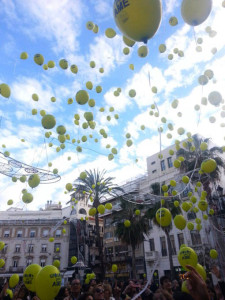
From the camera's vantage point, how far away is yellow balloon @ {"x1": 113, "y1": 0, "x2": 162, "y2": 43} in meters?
2.69

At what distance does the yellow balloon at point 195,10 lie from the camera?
3477mm

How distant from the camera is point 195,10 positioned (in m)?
3.52

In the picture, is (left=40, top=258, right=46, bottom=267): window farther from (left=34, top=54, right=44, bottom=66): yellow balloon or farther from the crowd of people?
(left=34, top=54, right=44, bottom=66): yellow balloon

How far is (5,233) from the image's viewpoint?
1550 inches

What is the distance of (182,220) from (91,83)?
185 inches

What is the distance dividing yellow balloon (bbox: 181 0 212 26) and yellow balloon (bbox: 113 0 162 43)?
3.38ft

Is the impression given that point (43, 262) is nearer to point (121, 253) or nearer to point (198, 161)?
point (121, 253)

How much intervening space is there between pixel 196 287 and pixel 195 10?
143 inches

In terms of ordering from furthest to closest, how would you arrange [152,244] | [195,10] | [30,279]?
[152,244]
[30,279]
[195,10]

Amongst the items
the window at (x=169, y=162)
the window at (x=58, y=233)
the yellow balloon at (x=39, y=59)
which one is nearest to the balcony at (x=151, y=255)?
the window at (x=169, y=162)

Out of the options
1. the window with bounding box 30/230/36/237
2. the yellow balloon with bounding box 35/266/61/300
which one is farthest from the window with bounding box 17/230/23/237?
the yellow balloon with bounding box 35/266/61/300

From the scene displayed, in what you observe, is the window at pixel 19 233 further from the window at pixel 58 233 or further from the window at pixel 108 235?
the window at pixel 108 235

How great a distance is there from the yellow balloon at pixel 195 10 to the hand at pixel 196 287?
3523mm

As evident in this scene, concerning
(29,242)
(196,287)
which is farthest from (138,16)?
(29,242)
